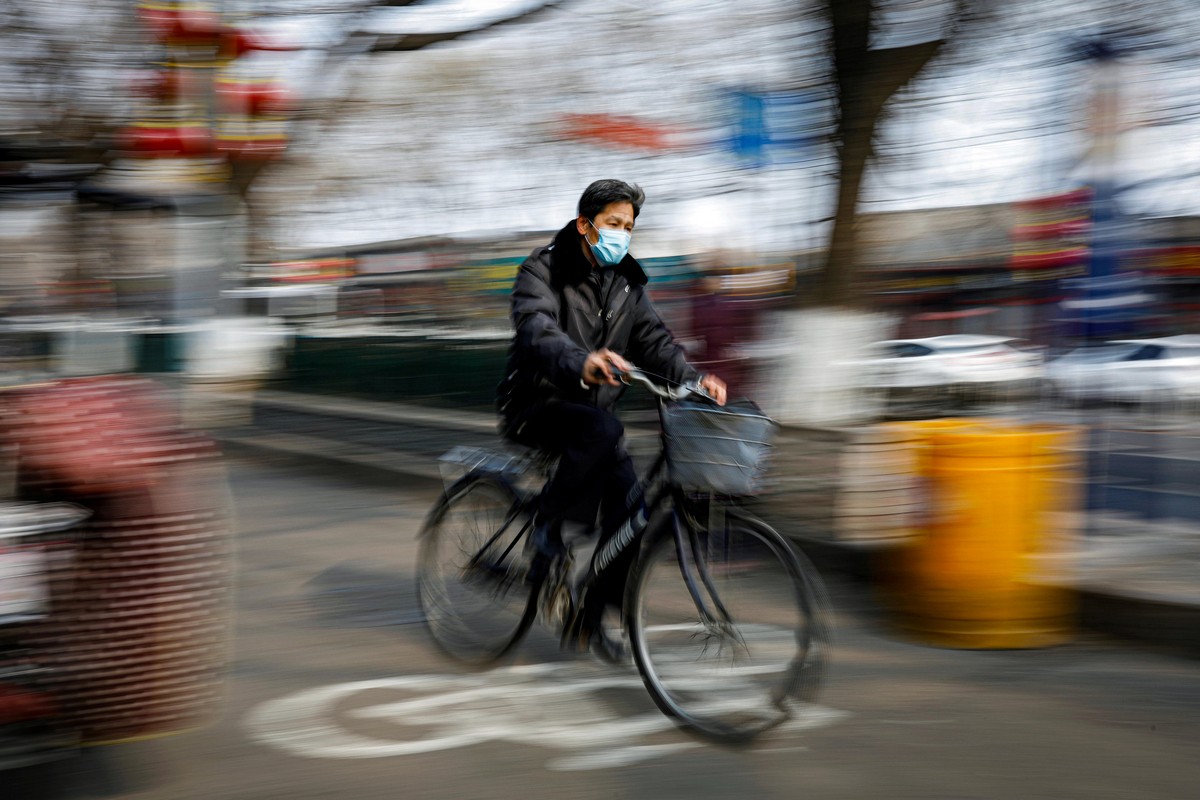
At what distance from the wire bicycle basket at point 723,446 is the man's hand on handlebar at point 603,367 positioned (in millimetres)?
226

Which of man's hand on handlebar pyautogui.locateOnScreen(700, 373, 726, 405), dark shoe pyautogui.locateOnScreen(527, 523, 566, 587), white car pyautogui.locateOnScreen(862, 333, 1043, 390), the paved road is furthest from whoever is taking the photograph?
white car pyautogui.locateOnScreen(862, 333, 1043, 390)

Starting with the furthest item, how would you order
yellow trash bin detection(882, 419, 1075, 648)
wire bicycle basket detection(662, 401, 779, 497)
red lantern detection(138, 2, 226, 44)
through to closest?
red lantern detection(138, 2, 226, 44)
yellow trash bin detection(882, 419, 1075, 648)
wire bicycle basket detection(662, 401, 779, 497)

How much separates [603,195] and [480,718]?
1811 millimetres

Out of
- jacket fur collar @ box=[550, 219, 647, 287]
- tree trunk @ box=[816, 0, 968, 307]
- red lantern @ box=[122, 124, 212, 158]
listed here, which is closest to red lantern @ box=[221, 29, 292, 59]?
red lantern @ box=[122, 124, 212, 158]

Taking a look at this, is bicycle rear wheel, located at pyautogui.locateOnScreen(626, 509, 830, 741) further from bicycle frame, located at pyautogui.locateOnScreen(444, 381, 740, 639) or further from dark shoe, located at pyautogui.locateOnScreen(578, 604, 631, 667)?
dark shoe, located at pyautogui.locateOnScreen(578, 604, 631, 667)

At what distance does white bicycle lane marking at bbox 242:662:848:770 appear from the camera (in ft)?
13.2

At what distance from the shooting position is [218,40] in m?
13.2

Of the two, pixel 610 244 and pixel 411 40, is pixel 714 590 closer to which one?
A: pixel 610 244

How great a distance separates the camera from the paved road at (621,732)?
3711 millimetres

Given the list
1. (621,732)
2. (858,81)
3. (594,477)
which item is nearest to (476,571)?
(594,477)

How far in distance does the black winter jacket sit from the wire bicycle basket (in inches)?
19.4

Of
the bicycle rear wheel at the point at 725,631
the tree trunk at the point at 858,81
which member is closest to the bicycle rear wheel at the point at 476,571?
the bicycle rear wheel at the point at 725,631

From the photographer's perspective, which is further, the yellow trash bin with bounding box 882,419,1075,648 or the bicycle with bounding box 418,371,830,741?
the yellow trash bin with bounding box 882,419,1075,648

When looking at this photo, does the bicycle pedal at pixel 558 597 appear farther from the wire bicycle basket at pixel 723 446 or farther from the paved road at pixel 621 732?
the wire bicycle basket at pixel 723 446
